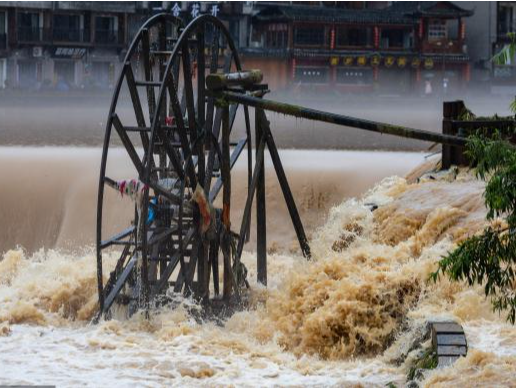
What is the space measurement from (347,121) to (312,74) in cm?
5274

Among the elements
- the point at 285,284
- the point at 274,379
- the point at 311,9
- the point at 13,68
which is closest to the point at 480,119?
the point at 285,284

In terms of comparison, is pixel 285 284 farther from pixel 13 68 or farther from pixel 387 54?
pixel 387 54

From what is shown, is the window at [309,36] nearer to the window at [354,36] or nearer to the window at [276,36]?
the window at [276,36]

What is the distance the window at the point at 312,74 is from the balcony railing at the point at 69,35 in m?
12.1

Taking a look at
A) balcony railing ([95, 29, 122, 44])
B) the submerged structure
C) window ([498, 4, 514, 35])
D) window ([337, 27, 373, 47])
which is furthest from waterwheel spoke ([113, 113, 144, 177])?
window ([498, 4, 514, 35])

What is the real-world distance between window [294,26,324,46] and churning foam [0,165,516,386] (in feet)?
160

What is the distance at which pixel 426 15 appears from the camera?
227ft

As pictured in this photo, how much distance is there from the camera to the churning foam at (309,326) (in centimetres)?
1417

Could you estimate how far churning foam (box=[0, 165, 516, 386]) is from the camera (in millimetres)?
14172

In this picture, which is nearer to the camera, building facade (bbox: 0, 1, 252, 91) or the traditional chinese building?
building facade (bbox: 0, 1, 252, 91)

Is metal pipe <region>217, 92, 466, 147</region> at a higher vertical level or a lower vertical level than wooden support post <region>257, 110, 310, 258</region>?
higher

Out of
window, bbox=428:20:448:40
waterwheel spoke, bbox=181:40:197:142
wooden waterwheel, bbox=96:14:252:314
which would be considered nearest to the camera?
wooden waterwheel, bbox=96:14:252:314

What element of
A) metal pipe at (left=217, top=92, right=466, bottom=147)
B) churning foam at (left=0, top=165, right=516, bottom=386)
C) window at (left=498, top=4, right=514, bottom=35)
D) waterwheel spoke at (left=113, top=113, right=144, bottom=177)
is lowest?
churning foam at (left=0, top=165, right=516, bottom=386)

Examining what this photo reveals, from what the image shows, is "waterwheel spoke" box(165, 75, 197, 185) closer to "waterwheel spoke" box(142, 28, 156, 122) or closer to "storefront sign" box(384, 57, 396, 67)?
"waterwheel spoke" box(142, 28, 156, 122)
